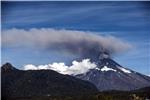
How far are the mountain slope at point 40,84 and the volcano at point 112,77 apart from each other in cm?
9

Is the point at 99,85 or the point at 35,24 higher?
the point at 35,24

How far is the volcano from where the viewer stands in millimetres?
6648

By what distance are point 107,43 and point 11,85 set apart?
95cm

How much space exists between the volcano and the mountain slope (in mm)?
90

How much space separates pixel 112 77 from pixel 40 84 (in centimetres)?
67

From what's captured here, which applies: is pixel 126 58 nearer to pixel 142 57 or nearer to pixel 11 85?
pixel 142 57

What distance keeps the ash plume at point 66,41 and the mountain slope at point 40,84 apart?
0.76 feet

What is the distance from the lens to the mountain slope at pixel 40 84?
657 centimetres

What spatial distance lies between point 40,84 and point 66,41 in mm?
471

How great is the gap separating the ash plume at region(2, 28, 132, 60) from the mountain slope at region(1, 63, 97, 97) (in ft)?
0.76

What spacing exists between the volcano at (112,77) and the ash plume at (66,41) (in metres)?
0.11

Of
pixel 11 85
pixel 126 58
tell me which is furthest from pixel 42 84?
pixel 126 58

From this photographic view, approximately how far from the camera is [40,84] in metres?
6.81

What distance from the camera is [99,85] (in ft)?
22.5
